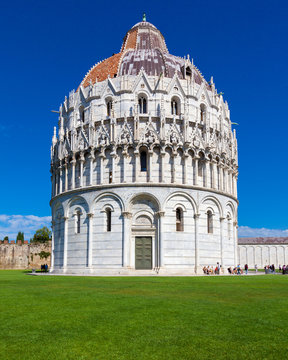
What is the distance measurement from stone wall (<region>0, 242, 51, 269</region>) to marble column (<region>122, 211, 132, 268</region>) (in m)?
36.9

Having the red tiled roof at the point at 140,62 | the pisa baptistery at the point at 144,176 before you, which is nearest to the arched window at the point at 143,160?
the pisa baptistery at the point at 144,176

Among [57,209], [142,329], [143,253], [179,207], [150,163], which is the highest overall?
[150,163]

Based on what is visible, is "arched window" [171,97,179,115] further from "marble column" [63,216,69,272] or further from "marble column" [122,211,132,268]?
"marble column" [63,216,69,272]

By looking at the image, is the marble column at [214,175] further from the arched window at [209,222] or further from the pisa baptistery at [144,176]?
the arched window at [209,222]

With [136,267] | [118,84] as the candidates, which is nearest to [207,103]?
[118,84]

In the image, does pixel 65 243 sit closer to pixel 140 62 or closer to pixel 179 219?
pixel 179 219

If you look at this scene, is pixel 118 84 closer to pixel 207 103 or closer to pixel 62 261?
pixel 207 103

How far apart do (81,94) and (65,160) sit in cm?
873

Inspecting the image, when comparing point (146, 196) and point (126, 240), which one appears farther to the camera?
point (146, 196)

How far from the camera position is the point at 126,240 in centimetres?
4075

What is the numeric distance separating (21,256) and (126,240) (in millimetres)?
39604

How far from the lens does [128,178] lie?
42188 millimetres

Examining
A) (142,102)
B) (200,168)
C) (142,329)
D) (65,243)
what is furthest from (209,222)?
(142,329)

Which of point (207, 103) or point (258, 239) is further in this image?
point (258, 239)
